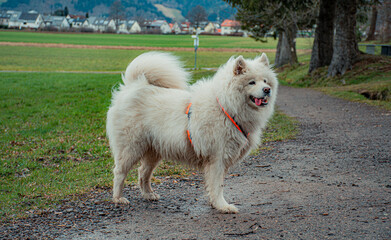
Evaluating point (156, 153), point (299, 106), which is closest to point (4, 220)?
point (156, 153)

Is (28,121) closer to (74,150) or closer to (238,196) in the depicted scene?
(74,150)

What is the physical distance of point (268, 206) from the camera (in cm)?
536

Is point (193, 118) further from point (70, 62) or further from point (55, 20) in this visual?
point (55, 20)

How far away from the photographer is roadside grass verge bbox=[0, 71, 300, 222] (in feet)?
20.5

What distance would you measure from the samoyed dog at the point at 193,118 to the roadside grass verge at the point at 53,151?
89 centimetres

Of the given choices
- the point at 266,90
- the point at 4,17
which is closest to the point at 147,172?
the point at 266,90

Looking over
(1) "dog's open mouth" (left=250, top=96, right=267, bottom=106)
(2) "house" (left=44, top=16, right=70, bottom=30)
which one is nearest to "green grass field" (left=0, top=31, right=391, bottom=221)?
(1) "dog's open mouth" (left=250, top=96, right=267, bottom=106)

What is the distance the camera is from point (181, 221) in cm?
499

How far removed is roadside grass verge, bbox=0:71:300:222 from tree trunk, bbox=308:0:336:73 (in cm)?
964

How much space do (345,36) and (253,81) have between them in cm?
1486

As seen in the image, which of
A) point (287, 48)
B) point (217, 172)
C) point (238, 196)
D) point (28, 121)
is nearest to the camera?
point (217, 172)

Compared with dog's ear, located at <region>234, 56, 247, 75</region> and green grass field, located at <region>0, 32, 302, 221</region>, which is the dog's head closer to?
dog's ear, located at <region>234, 56, 247, 75</region>

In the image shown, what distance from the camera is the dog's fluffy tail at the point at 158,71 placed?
19.9 feet

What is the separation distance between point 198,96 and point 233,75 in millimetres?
618
